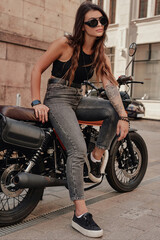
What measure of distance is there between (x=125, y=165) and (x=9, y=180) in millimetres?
1564

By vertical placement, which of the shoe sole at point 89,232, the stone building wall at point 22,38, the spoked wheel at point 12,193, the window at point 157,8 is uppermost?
the window at point 157,8

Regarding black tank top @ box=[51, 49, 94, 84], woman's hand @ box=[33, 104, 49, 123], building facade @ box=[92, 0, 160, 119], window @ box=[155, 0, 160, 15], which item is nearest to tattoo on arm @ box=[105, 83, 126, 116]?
black tank top @ box=[51, 49, 94, 84]

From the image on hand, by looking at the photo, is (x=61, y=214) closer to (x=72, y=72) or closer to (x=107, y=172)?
(x=107, y=172)

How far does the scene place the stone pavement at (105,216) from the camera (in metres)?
2.75

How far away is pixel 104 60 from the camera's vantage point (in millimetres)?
3266

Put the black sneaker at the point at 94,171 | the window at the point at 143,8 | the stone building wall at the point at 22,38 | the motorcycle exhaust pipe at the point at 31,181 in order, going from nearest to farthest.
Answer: the motorcycle exhaust pipe at the point at 31,181 < the black sneaker at the point at 94,171 < the stone building wall at the point at 22,38 < the window at the point at 143,8

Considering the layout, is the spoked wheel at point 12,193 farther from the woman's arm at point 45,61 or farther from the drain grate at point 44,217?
the woman's arm at point 45,61

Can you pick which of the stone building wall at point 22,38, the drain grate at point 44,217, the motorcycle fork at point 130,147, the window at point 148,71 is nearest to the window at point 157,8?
the window at point 148,71

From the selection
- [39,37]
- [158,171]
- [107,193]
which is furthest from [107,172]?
[39,37]

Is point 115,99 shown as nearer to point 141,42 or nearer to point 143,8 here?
point 141,42

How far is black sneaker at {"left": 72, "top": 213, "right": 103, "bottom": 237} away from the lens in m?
2.71

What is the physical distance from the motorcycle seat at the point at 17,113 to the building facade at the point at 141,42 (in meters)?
16.0

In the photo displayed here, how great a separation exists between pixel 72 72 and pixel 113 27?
61.1 ft

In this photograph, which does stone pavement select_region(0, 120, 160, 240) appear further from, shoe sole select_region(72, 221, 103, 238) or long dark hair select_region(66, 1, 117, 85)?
long dark hair select_region(66, 1, 117, 85)
